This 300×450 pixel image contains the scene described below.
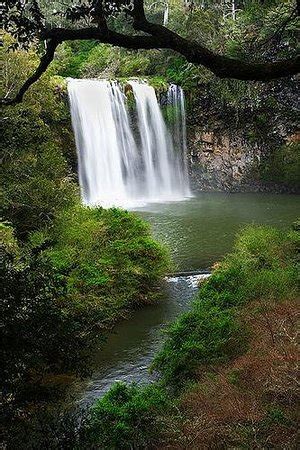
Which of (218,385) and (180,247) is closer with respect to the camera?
(218,385)

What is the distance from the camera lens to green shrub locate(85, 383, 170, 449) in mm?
A: 5445

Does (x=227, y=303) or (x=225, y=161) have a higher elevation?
(x=225, y=161)

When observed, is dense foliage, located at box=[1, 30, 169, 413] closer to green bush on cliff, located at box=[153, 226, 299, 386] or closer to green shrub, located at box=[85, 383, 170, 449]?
green shrub, located at box=[85, 383, 170, 449]

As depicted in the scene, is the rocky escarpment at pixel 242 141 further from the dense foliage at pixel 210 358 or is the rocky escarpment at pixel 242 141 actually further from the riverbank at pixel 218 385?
the riverbank at pixel 218 385

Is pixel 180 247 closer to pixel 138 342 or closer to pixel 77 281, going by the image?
pixel 77 281

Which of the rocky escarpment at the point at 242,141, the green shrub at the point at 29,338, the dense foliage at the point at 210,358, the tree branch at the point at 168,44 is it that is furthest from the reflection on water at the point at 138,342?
the rocky escarpment at the point at 242,141

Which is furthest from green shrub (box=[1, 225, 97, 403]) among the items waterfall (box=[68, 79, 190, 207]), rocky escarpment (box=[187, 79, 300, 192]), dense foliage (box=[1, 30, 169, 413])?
rocky escarpment (box=[187, 79, 300, 192])

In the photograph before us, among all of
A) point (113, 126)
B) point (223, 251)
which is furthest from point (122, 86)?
point (223, 251)

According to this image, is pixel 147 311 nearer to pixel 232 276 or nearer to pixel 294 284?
pixel 232 276

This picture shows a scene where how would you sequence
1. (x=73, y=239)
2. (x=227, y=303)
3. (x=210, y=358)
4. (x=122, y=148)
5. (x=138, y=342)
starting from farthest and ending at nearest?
(x=122, y=148)
(x=73, y=239)
(x=138, y=342)
(x=227, y=303)
(x=210, y=358)

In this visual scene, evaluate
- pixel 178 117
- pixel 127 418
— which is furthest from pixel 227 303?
pixel 178 117

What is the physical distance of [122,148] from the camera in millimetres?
26359

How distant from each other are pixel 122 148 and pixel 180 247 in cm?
1160

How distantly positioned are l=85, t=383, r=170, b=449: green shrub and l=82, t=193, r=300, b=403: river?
1300 millimetres
